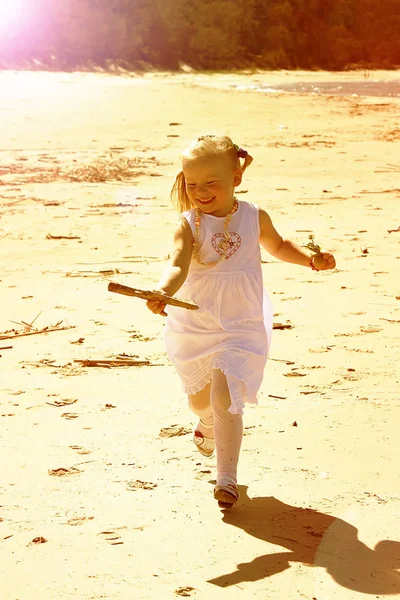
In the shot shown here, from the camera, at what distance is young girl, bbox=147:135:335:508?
3.45 meters

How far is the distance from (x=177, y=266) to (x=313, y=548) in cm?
101

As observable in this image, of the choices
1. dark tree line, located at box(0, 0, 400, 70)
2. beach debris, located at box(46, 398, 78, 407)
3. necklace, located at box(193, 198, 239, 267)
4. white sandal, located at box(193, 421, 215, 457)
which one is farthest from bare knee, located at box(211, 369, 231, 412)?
dark tree line, located at box(0, 0, 400, 70)

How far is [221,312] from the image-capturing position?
3529mm

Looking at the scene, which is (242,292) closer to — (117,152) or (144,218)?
(144,218)

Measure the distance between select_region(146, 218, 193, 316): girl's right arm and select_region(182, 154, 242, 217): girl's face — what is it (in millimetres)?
103

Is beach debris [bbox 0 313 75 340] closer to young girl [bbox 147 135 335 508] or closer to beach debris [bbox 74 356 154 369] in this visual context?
beach debris [bbox 74 356 154 369]

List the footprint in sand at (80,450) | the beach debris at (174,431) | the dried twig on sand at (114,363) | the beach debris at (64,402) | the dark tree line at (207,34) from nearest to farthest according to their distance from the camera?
the footprint in sand at (80,450) → the beach debris at (174,431) → the beach debris at (64,402) → the dried twig on sand at (114,363) → the dark tree line at (207,34)

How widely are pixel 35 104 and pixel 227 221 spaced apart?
1284cm

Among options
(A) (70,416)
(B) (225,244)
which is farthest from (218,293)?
(A) (70,416)

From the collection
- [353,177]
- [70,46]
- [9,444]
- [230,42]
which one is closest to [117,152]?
[353,177]

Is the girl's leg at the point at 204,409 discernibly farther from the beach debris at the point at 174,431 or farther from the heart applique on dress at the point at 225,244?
the heart applique on dress at the point at 225,244

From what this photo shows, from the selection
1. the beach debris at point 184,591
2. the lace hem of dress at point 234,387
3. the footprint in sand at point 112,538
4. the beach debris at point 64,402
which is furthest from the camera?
the beach debris at point 64,402

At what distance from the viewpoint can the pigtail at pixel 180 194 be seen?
3.70m

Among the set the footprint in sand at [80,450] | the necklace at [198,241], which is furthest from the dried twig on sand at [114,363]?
the necklace at [198,241]
